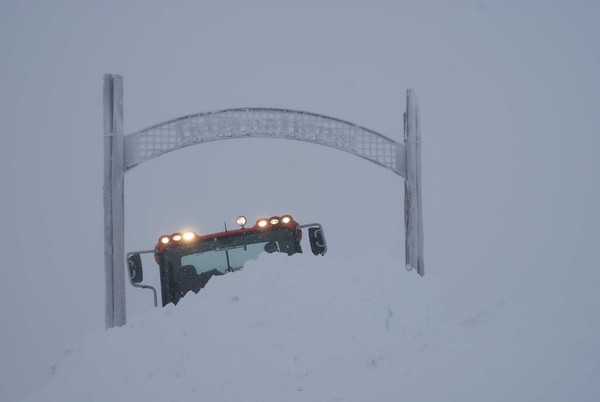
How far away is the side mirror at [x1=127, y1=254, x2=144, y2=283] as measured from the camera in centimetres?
654

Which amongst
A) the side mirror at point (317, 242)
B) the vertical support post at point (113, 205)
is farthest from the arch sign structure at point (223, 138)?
the side mirror at point (317, 242)

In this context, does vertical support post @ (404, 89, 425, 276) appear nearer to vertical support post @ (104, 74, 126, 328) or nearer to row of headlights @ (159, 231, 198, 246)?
row of headlights @ (159, 231, 198, 246)

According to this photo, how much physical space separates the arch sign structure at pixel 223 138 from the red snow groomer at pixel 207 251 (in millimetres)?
2415

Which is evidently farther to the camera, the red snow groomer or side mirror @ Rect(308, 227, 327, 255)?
side mirror @ Rect(308, 227, 327, 255)

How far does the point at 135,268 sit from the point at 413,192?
5.08m

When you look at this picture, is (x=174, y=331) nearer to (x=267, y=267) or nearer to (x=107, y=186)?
(x=267, y=267)

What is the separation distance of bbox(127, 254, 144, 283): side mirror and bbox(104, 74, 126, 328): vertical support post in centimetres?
258

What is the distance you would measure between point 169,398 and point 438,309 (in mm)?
2830

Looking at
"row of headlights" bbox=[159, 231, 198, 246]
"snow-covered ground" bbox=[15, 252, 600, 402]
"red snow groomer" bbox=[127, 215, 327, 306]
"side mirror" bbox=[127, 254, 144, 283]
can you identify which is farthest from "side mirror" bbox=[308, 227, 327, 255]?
"side mirror" bbox=[127, 254, 144, 283]

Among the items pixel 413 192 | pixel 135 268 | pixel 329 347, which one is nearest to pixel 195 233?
pixel 135 268

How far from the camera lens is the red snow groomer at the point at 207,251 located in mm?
6879

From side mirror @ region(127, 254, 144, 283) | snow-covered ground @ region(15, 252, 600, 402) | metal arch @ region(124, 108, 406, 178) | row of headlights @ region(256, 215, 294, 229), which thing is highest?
metal arch @ region(124, 108, 406, 178)

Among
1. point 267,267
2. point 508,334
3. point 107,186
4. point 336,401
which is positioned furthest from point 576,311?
point 107,186

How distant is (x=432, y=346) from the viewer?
16.7 ft
